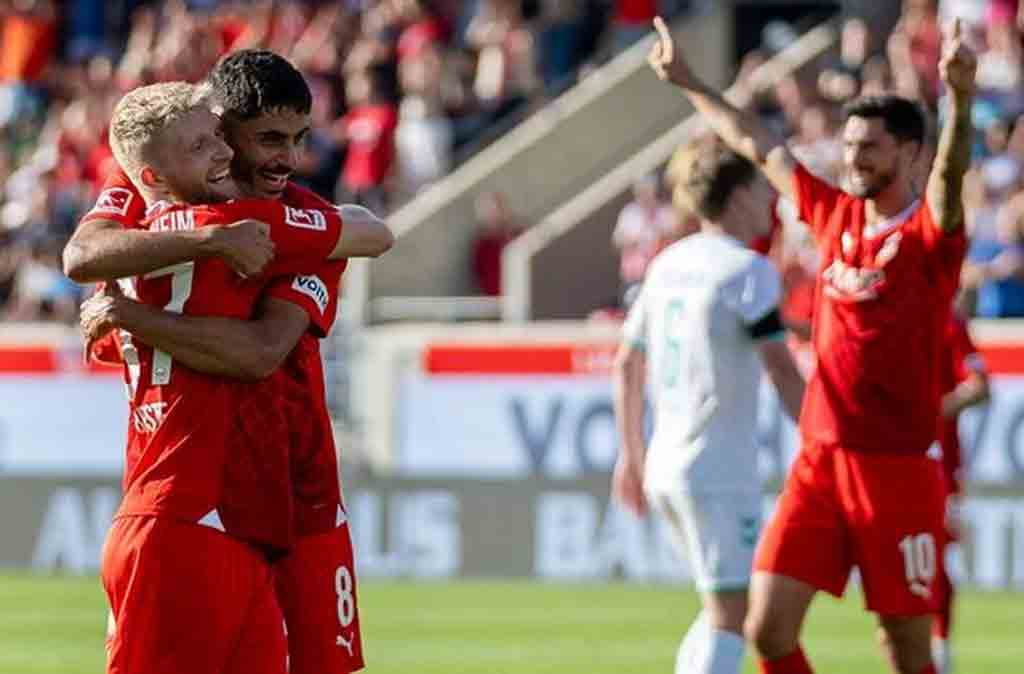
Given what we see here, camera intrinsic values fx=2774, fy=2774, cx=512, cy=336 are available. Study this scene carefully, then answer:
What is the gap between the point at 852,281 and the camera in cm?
870

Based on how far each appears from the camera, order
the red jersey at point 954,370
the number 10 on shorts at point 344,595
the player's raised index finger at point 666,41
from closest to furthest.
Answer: the number 10 on shorts at point 344,595 < the player's raised index finger at point 666,41 < the red jersey at point 954,370

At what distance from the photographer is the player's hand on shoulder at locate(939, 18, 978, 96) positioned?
775 centimetres

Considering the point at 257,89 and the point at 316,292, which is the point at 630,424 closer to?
the point at 316,292

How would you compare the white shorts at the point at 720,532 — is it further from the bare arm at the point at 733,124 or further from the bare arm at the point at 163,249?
the bare arm at the point at 163,249

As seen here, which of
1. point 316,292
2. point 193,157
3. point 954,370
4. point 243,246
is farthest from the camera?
point 954,370

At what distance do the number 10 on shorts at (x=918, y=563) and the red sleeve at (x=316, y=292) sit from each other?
2.84 metres

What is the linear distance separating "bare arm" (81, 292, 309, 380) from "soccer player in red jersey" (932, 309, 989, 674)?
493cm

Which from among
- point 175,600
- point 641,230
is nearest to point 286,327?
point 175,600

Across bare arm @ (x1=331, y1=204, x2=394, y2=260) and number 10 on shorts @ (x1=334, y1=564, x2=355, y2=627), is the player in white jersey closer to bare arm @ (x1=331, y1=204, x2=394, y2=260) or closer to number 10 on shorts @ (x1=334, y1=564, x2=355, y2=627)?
number 10 on shorts @ (x1=334, y1=564, x2=355, y2=627)

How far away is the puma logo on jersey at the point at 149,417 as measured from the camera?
621 cm

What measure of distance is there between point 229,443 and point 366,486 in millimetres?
11788

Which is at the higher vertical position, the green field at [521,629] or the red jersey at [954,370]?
the red jersey at [954,370]

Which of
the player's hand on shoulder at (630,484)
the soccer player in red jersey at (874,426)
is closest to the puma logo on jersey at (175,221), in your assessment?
the soccer player in red jersey at (874,426)

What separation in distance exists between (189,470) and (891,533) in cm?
315
